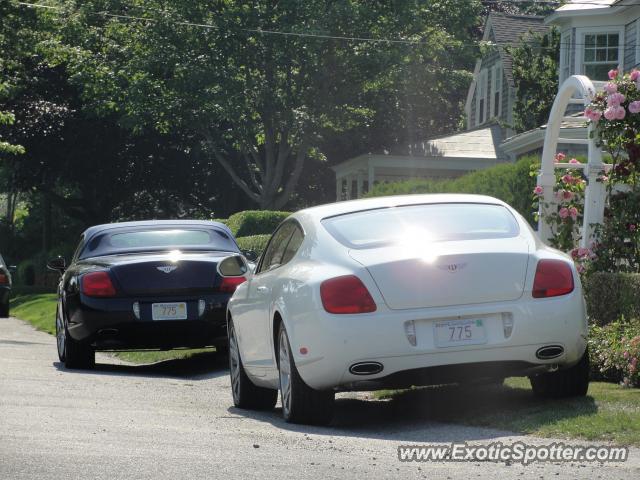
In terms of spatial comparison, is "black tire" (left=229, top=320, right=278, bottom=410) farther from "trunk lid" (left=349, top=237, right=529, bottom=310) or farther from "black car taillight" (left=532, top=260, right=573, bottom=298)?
"black car taillight" (left=532, top=260, right=573, bottom=298)

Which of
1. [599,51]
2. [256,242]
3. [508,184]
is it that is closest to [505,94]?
[599,51]

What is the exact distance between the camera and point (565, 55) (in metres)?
35.6

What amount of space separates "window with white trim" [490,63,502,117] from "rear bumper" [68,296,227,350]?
3396cm

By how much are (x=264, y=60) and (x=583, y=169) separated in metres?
26.0

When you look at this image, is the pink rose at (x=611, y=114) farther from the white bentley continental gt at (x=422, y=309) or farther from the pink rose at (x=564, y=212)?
the white bentley continental gt at (x=422, y=309)

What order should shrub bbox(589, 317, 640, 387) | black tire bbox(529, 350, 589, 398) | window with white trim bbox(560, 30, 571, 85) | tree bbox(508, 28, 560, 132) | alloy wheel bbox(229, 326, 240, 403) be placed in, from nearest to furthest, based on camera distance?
black tire bbox(529, 350, 589, 398), shrub bbox(589, 317, 640, 387), alloy wheel bbox(229, 326, 240, 403), window with white trim bbox(560, 30, 571, 85), tree bbox(508, 28, 560, 132)

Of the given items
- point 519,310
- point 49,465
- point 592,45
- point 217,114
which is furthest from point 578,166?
point 217,114

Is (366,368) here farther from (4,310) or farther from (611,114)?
(4,310)

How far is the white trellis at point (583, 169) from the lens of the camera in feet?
46.3

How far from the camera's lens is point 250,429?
9023 millimetres

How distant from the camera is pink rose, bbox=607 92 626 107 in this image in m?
13.5

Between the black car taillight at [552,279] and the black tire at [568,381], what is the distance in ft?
1.97

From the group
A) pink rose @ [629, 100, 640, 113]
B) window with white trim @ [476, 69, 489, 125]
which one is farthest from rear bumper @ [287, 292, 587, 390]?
window with white trim @ [476, 69, 489, 125]

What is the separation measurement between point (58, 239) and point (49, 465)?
5665cm
